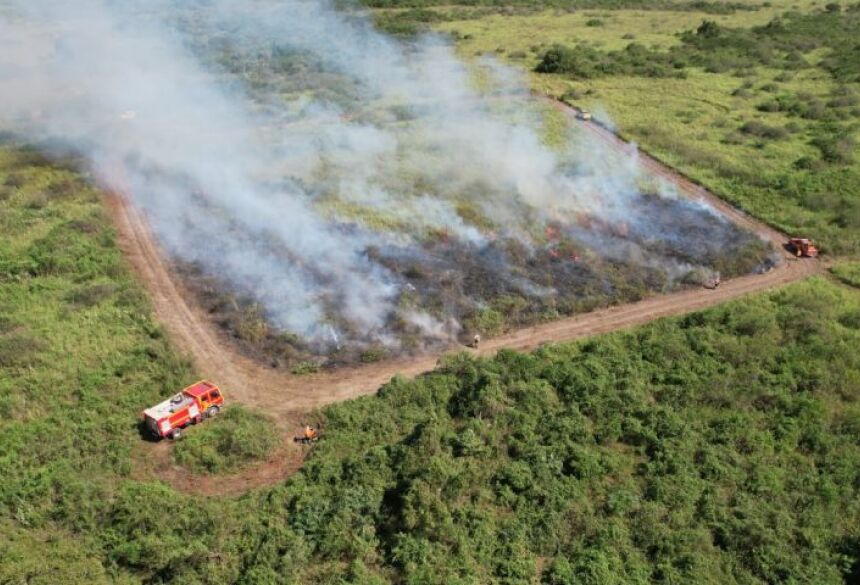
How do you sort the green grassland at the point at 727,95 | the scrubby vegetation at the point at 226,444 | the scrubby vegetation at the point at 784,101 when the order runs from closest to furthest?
1. the scrubby vegetation at the point at 226,444
2. the scrubby vegetation at the point at 784,101
3. the green grassland at the point at 727,95

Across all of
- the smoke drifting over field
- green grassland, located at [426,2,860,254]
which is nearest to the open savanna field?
the smoke drifting over field

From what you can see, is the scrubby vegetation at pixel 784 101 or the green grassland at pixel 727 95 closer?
the scrubby vegetation at pixel 784 101

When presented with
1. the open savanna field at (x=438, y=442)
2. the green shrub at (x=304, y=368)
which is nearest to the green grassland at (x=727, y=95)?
the open savanna field at (x=438, y=442)

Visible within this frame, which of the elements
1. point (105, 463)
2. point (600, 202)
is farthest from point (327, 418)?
point (600, 202)

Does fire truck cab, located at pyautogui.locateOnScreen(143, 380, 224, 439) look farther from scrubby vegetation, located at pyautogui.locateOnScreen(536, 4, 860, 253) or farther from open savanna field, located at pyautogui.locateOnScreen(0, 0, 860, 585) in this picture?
scrubby vegetation, located at pyautogui.locateOnScreen(536, 4, 860, 253)

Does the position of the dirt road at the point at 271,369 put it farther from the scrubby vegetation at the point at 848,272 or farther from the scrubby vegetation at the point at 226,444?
the scrubby vegetation at the point at 848,272

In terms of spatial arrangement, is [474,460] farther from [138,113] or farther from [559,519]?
[138,113]
